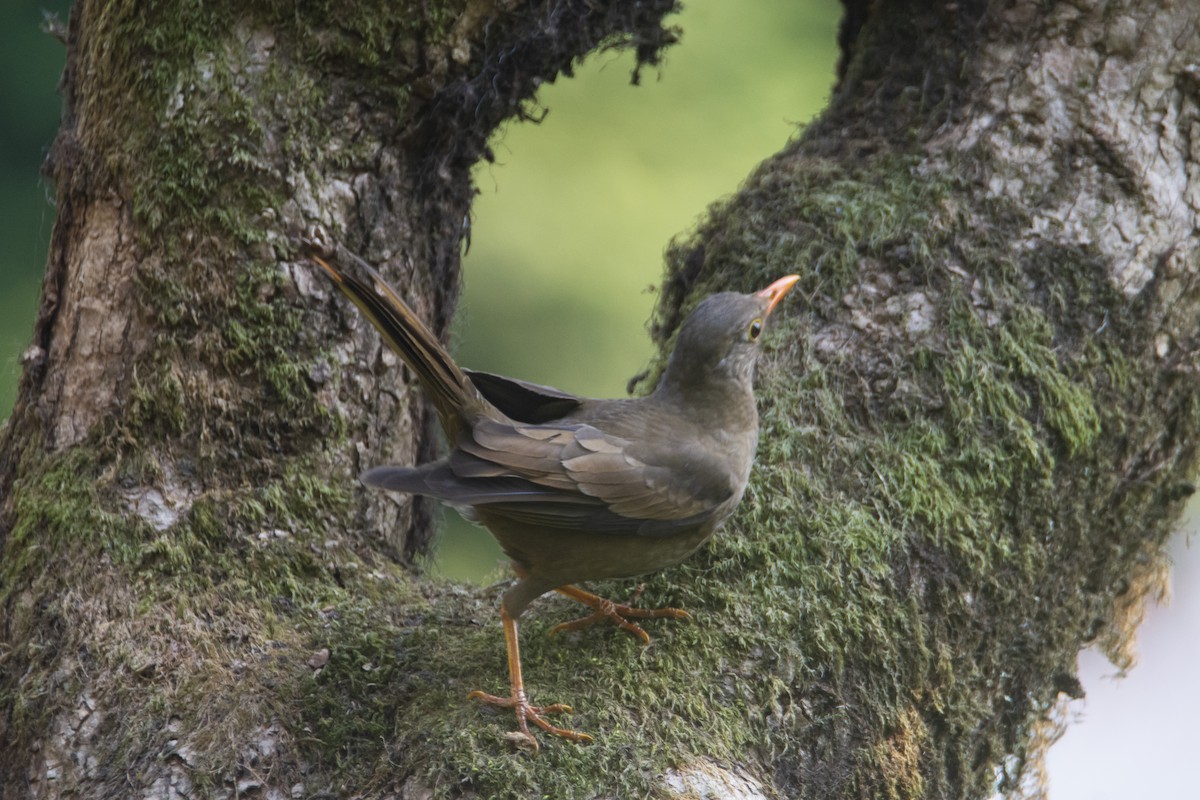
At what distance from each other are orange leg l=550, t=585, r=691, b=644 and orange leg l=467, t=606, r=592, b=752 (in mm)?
262

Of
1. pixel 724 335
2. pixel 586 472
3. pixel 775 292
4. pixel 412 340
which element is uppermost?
pixel 775 292

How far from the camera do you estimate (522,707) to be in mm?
2732

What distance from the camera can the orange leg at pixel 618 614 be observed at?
3043 mm

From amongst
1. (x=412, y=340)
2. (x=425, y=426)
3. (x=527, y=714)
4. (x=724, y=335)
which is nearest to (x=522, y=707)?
(x=527, y=714)

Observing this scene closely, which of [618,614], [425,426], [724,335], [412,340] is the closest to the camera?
[412,340]

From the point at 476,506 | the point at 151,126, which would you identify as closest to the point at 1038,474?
the point at 476,506

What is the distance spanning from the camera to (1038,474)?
328cm

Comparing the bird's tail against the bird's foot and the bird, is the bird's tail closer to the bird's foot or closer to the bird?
the bird

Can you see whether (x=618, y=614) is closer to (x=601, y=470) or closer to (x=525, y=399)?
(x=601, y=470)

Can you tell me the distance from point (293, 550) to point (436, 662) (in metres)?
0.55

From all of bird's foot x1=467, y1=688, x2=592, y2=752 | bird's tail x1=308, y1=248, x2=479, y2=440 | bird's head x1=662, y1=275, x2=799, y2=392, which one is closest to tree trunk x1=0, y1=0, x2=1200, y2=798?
bird's foot x1=467, y1=688, x2=592, y2=752

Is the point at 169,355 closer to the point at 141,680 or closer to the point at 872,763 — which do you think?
the point at 141,680

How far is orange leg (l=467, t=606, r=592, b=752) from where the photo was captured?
2.65 meters

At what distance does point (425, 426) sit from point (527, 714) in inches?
56.1
